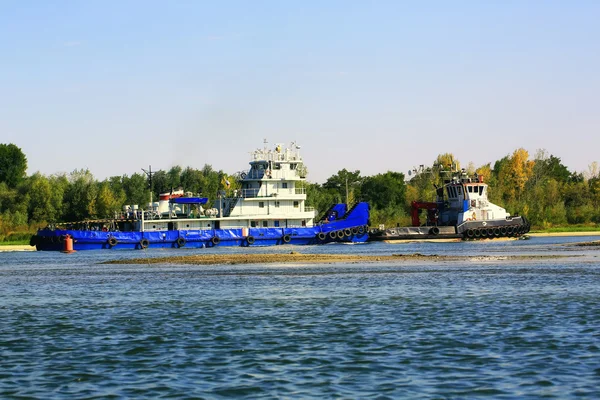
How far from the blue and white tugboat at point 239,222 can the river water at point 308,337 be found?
35.7m

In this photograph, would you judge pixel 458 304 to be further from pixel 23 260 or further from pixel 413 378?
pixel 23 260

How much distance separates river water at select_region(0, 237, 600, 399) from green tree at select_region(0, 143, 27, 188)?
344 feet

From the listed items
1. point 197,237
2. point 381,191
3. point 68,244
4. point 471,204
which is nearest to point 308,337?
point 68,244

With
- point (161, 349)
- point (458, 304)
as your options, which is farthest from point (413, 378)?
point (458, 304)

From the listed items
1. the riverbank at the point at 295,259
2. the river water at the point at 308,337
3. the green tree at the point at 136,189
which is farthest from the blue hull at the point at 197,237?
the green tree at the point at 136,189

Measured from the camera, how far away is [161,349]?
19.9 m

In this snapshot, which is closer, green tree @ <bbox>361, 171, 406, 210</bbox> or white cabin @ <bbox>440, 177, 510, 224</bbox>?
white cabin @ <bbox>440, 177, 510, 224</bbox>

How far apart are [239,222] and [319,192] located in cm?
5367

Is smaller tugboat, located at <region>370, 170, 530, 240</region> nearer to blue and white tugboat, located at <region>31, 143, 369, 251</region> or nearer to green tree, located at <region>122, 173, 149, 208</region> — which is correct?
blue and white tugboat, located at <region>31, 143, 369, 251</region>

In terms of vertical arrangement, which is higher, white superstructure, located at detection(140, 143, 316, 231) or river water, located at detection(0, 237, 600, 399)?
white superstructure, located at detection(140, 143, 316, 231)

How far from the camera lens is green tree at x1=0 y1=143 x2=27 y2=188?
13938 cm

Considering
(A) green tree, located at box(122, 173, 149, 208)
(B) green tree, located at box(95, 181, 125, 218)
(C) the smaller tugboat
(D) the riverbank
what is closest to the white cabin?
(C) the smaller tugboat

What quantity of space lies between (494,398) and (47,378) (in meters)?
8.20

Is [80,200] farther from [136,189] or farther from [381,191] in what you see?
[381,191]
